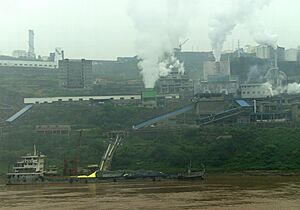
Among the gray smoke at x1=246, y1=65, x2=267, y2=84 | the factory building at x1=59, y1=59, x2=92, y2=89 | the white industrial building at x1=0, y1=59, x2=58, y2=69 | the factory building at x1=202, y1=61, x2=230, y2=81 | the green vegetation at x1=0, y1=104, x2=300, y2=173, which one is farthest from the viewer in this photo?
the white industrial building at x1=0, y1=59, x2=58, y2=69

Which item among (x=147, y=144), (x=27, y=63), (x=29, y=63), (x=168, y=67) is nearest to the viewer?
(x=147, y=144)

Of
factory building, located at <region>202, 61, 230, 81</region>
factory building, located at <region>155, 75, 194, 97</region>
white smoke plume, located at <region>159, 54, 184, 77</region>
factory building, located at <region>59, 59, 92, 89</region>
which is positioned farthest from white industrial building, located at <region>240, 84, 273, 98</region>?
factory building, located at <region>59, 59, 92, 89</region>

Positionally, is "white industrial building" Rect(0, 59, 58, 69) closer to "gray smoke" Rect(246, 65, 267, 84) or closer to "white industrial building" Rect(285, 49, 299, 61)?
"gray smoke" Rect(246, 65, 267, 84)

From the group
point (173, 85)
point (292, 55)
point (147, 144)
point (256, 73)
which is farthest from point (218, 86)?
point (292, 55)

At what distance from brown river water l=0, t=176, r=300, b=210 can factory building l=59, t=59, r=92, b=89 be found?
52246mm

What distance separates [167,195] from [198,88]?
5858cm

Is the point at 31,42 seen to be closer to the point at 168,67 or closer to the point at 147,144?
the point at 168,67

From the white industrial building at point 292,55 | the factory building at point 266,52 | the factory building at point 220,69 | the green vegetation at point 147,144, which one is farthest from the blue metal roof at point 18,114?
the white industrial building at point 292,55

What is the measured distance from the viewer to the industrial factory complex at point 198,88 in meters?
67.8

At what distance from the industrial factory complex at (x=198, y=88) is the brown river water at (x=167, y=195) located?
2055cm

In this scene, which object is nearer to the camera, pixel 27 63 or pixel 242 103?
pixel 242 103

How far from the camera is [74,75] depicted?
100m

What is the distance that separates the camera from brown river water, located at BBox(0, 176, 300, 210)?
31478 mm

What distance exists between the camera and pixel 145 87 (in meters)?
94.4
